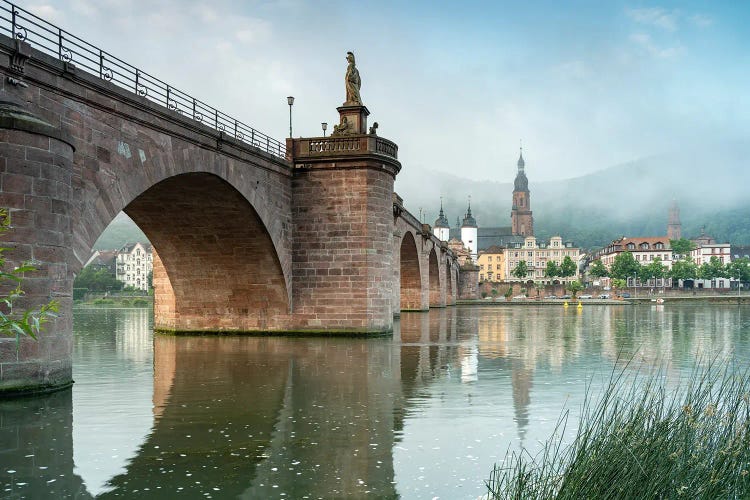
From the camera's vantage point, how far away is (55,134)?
559 inches

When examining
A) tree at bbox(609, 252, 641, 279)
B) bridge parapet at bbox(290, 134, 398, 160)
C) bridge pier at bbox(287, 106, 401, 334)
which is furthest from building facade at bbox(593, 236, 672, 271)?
bridge parapet at bbox(290, 134, 398, 160)

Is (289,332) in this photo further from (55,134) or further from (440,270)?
(440,270)

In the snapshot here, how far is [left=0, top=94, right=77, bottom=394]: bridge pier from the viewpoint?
13.3 meters

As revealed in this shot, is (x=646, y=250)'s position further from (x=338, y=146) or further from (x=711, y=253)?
(x=338, y=146)

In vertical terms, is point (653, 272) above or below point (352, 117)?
below

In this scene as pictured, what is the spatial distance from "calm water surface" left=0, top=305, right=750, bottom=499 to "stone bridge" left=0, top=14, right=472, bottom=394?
2.62 meters

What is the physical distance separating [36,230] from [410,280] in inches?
1771

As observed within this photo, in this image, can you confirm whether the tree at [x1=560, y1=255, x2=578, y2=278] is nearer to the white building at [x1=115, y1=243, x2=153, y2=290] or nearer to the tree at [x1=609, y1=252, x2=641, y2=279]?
the tree at [x1=609, y1=252, x2=641, y2=279]

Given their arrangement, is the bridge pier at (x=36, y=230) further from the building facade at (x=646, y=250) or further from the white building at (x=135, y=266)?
the building facade at (x=646, y=250)

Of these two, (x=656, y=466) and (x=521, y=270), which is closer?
(x=656, y=466)

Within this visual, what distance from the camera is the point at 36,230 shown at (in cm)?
1370

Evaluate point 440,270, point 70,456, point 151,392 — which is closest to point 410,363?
point 151,392

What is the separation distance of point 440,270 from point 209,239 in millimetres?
45208

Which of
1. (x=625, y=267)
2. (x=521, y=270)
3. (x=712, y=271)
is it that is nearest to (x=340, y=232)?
(x=625, y=267)
